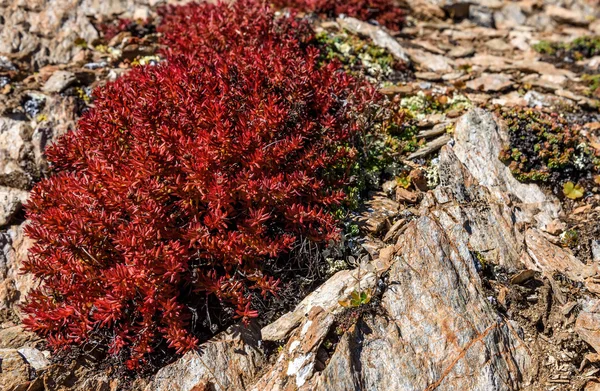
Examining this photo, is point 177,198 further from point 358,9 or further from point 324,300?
point 358,9

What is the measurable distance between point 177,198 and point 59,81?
3712mm

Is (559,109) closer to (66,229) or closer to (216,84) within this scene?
(216,84)

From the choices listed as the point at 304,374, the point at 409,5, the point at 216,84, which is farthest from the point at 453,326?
the point at 409,5

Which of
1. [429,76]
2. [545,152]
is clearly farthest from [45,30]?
[545,152]

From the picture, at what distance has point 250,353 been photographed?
532cm

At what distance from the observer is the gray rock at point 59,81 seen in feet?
26.0

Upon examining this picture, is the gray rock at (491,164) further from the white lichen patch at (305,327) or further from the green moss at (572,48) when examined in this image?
the green moss at (572,48)

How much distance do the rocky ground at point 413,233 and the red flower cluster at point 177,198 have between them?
1.60ft

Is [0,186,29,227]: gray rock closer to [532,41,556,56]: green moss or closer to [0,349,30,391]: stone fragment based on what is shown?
[0,349,30,391]: stone fragment

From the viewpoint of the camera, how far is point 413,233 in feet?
19.4

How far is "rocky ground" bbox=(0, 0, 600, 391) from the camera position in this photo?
517 cm

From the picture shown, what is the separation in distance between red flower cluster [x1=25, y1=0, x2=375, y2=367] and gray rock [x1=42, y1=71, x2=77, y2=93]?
1664 mm

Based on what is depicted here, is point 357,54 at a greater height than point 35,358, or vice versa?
point 357,54

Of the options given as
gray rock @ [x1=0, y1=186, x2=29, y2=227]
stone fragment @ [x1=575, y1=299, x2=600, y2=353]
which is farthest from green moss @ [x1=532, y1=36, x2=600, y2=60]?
gray rock @ [x1=0, y1=186, x2=29, y2=227]
